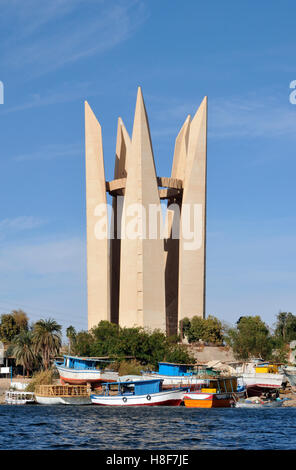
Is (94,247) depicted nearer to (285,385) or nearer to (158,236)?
(158,236)

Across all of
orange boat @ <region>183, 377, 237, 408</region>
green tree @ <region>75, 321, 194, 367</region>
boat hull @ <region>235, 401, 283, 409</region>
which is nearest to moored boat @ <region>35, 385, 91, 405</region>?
orange boat @ <region>183, 377, 237, 408</region>

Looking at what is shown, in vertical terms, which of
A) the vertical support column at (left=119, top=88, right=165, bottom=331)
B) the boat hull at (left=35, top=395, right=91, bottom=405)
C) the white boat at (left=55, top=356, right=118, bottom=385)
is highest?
the vertical support column at (left=119, top=88, right=165, bottom=331)

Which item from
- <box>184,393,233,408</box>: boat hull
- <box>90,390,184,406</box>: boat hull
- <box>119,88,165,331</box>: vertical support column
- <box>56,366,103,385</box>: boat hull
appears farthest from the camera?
<box>119,88,165,331</box>: vertical support column

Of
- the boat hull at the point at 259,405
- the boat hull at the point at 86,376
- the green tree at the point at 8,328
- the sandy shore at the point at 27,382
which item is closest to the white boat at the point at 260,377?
the sandy shore at the point at 27,382

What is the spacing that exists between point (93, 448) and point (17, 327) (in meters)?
66.1

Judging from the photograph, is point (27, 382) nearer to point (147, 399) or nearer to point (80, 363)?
point (80, 363)

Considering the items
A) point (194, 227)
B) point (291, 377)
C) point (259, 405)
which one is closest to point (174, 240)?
point (194, 227)

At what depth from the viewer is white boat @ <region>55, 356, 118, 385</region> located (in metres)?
55.4

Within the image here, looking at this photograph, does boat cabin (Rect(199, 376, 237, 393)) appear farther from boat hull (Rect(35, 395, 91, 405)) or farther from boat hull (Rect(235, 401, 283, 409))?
boat hull (Rect(35, 395, 91, 405))

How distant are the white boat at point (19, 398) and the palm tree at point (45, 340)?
10.4m

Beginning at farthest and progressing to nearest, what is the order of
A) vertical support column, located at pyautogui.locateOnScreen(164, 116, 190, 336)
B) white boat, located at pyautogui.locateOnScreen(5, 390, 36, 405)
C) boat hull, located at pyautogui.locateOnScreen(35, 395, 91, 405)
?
vertical support column, located at pyautogui.locateOnScreen(164, 116, 190, 336) < white boat, located at pyautogui.locateOnScreen(5, 390, 36, 405) < boat hull, located at pyautogui.locateOnScreen(35, 395, 91, 405)

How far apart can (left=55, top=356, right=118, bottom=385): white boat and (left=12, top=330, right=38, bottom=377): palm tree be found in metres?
6.02

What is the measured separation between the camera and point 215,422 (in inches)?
1387
